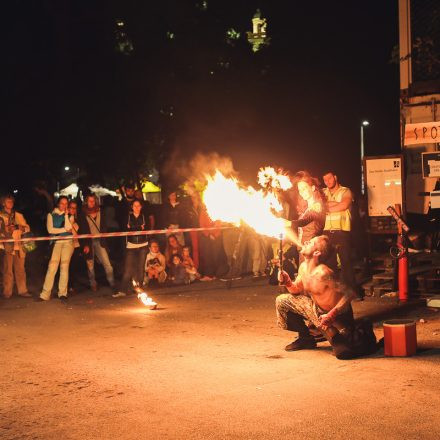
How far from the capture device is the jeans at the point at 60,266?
46.3 feet

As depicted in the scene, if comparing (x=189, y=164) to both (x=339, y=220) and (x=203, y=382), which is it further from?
(x=203, y=382)

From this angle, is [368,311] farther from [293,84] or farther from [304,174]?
[293,84]

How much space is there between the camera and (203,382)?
748 centimetres

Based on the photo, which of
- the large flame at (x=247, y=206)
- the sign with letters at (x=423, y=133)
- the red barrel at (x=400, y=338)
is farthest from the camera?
the sign with letters at (x=423, y=133)

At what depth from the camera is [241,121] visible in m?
30.1

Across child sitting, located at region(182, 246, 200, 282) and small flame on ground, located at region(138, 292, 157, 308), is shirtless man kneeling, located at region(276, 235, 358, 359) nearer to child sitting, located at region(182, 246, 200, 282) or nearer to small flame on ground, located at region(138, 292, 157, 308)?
small flame on ground, located at region(138, 292, 157, 308)

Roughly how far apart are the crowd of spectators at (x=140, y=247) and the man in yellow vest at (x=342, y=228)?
98 cm

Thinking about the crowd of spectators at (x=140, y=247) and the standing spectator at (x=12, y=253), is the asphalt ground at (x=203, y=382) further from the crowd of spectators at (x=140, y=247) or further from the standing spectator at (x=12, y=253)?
the standing spectator at (x=12, y=253)

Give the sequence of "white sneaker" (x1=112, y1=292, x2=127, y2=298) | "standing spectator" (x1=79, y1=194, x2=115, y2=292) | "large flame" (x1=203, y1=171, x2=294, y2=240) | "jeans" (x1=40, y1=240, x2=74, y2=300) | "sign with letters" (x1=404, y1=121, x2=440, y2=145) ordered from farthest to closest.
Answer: "standing spectator" (x1=79, y1=194, x2=115, y2=292) → "white sneaker" (x1=112, y1=292, x2=127, y2=298) → "jeans" (x1=40, y1=240, x2=74, y2=300) → "sign with letters" (x1=404, y1=121, x2=440, y2=145) → "large flame" (x1=203, y1=171, x2=294, y2=240)

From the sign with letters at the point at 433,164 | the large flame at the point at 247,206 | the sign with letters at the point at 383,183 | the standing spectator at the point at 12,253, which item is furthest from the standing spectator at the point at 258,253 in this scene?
the sign with letters at the point at 433,164

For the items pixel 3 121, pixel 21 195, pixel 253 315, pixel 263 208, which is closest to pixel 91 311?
pixel 253 315

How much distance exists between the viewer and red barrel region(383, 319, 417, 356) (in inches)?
321

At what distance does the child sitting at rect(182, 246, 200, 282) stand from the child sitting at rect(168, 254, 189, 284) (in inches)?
4.0

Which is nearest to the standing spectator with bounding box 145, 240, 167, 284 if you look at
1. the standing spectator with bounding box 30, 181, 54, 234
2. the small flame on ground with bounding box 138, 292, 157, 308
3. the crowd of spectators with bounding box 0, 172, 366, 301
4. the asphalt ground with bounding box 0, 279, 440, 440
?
the crowd of spectators with bounding box 0, 172, 366, 301
